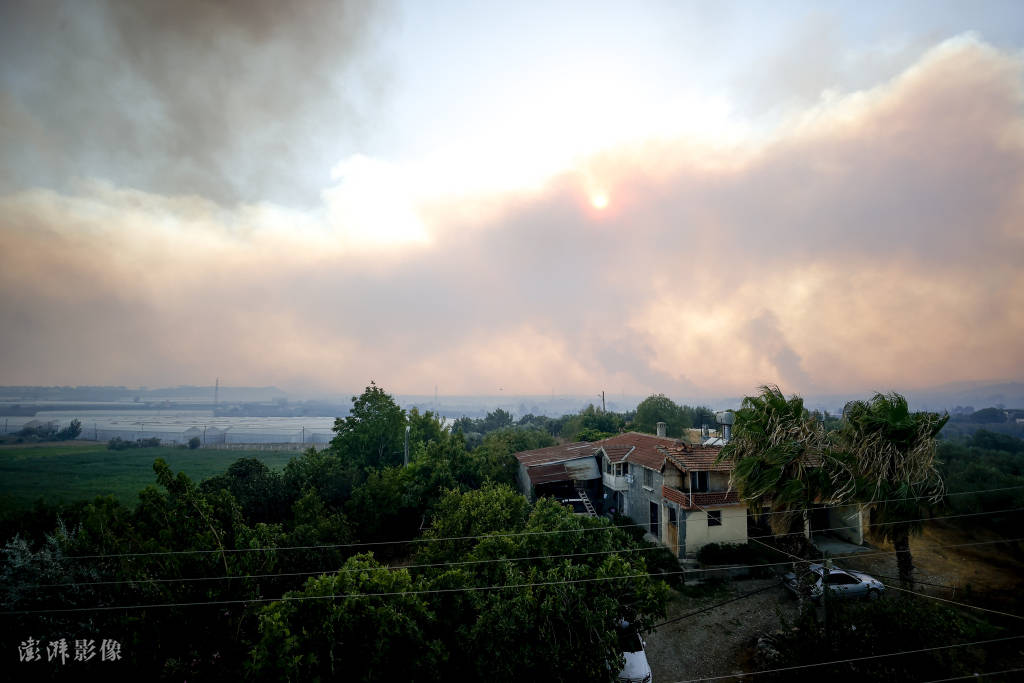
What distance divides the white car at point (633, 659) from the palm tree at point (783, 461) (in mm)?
5741

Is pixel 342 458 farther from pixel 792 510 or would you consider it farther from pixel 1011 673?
pixel 1011 673

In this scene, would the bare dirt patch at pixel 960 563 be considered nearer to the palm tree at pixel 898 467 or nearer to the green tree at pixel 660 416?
the palm tree at pixel 898 467

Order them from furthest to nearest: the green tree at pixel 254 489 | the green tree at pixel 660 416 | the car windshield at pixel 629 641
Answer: the green tree at pixel 660 416 → the green tree at pixel 254 489 → the car windshield at pixel 629 641

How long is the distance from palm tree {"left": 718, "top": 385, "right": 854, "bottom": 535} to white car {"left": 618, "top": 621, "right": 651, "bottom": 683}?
5741mm

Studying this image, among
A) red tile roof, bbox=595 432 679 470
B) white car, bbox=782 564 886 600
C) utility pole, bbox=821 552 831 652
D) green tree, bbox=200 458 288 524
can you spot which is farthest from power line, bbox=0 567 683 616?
green tree, bbox=200 458 288 524

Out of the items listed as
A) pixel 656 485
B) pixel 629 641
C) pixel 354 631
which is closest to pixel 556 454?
pixel 656 485

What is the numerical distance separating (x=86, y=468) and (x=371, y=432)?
1427 inches

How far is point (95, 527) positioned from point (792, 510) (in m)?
20.9

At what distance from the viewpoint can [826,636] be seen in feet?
40.9

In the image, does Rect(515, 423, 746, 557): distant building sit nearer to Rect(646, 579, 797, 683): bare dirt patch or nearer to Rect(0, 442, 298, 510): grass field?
Rect(646, 579, 797, 683): bare dirt patch

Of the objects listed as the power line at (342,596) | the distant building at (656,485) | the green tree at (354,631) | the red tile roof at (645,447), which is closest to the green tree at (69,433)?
the distant building at (656,485)

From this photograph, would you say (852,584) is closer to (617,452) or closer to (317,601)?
(617,452)

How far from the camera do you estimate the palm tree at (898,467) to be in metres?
12.0

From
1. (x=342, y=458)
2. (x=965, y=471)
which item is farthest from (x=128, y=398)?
(x=965, y=471)
